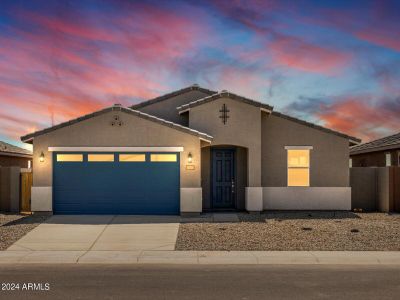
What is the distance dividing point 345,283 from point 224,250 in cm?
372

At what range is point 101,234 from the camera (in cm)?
1406

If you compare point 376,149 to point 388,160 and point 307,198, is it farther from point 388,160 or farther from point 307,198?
point 307,198

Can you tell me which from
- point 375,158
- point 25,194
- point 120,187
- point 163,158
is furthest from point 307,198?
point 25,194

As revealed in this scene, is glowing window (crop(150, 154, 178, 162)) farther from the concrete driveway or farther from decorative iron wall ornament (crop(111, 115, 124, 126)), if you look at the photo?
the concrete driveway

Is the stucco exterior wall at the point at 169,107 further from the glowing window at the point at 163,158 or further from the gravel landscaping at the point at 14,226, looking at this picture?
the gravel landscaping at the point at 14,226

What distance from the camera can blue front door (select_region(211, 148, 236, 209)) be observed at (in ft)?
64.7

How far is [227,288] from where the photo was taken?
8.36 metres

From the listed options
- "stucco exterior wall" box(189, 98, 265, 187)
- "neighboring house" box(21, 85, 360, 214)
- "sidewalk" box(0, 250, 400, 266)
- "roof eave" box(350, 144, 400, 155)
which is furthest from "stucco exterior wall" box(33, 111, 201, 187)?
"roof eave" box(350, 144, 400, 155)

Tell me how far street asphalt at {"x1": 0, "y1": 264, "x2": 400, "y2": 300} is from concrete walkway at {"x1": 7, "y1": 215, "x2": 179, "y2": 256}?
2079 millimetres

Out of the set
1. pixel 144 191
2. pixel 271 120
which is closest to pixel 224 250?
pixel 144 191

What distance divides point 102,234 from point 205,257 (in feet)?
14.4

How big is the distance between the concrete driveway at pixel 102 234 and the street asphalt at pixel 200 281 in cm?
213

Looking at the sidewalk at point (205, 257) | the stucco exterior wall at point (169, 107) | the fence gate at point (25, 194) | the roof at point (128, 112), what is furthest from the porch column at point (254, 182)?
the fence gate at point (25, 194)

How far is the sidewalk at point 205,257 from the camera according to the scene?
10.7 metres
